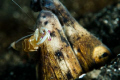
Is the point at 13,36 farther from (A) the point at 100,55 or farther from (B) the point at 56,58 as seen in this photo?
(A) the point at 100,55

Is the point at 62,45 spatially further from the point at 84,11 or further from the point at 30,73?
the point at 84,11

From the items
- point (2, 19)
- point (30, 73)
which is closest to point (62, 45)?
point (30, 73)

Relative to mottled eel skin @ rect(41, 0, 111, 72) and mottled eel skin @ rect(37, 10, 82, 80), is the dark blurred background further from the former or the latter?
mottled eel skin @ rect(37, 10, 82, 80)

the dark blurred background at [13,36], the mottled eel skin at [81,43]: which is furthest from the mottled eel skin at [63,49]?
the dark blurred background at [13,36]

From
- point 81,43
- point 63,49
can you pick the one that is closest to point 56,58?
point 63,49

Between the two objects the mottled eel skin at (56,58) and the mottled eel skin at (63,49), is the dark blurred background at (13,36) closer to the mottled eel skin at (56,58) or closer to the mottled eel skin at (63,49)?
the mottled eel skin at (63,49)

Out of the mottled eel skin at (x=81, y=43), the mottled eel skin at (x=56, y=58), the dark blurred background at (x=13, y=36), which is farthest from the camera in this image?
the dark blurred background at (x=13, y=36)

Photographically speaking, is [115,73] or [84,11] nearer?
[115,73]

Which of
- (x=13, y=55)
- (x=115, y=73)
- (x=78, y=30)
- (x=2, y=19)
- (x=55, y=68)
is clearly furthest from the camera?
(x=13, y=55)
